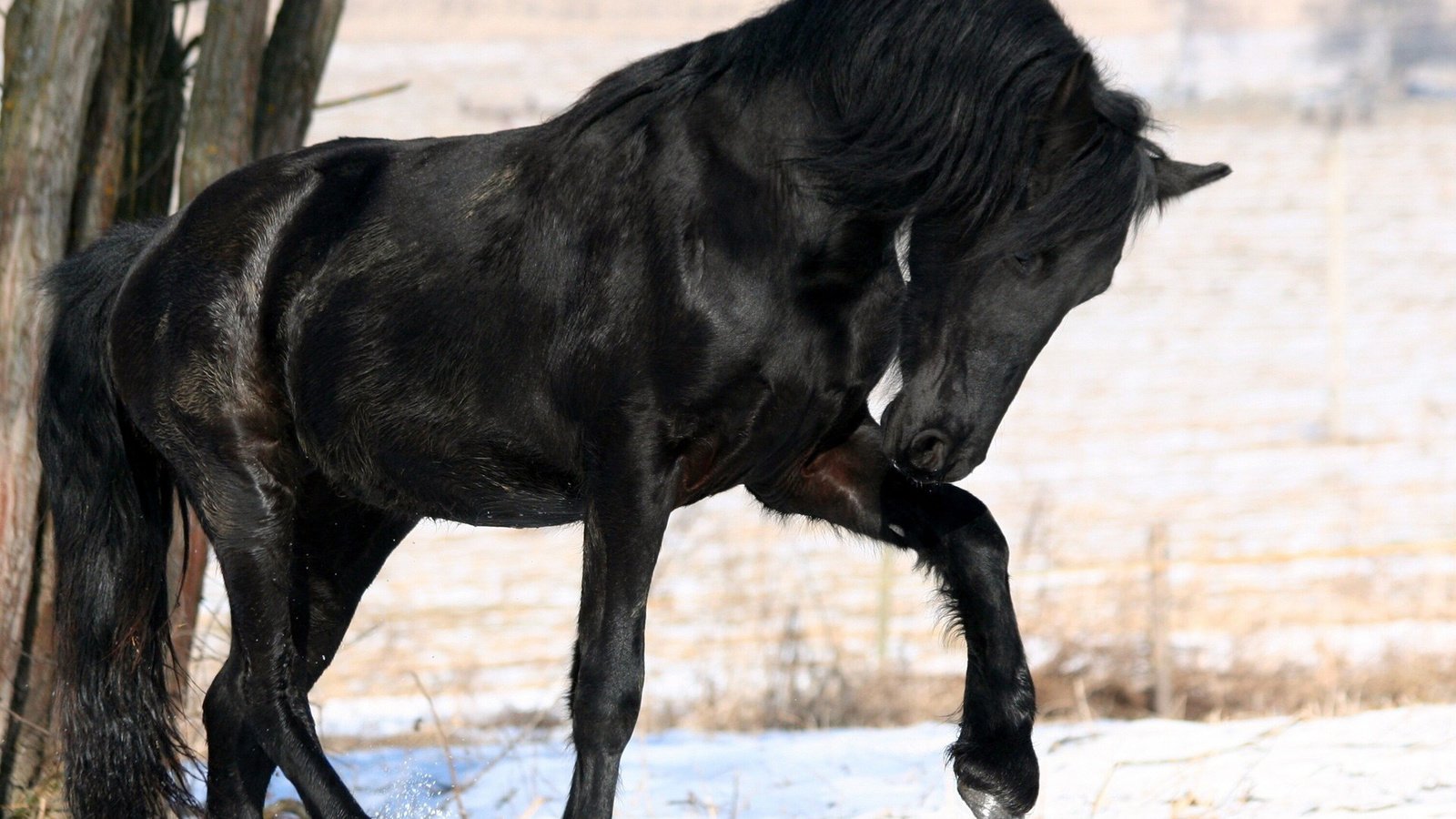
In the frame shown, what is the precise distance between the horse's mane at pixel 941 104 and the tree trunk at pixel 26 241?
2468 mm

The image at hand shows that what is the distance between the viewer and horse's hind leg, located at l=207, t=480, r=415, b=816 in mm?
4492

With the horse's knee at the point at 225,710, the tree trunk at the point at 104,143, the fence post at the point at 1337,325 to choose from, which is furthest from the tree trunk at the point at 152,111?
the fence post at the point at 1337,325

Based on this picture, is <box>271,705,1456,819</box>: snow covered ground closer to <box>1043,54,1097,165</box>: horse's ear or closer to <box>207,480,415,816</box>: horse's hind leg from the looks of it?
<box>207,480,415,816</box>: horse's hind leg

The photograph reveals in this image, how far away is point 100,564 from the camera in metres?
4.64

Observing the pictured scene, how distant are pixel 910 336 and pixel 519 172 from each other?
1160 mm

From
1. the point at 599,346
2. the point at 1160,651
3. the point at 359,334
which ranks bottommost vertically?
the point at 1160,651

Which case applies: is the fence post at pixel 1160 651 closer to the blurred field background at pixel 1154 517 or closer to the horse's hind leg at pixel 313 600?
the blurred field background at pixel 1154 517

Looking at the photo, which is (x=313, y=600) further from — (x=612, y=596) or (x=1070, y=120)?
(x=1070, y=120)

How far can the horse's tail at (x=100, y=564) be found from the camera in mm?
4590


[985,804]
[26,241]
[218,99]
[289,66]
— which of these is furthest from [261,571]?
[289,66]

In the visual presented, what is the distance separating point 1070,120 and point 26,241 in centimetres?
349

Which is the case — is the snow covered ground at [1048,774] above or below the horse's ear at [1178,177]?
below

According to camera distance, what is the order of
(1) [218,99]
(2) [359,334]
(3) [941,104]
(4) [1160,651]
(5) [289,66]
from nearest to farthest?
1. (3) [941,104]
2. (2) [359,334]
3. (1) [218,99]
4. (5) [289,66]
5. (4) [1160,651]

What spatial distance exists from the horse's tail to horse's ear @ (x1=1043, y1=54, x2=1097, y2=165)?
2.65m
